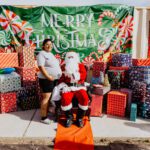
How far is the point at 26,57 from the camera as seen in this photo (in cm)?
606

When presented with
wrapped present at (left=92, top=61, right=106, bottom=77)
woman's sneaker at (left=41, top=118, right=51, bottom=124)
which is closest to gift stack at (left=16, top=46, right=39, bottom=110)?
woman's sneaker at (left=41, top=118, right=51, bottom=124)

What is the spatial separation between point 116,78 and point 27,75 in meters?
2.24

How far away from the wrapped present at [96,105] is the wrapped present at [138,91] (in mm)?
749

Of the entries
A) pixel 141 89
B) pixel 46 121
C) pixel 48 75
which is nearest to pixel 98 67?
pixel 141 89

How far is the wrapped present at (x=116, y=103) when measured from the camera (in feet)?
17.2

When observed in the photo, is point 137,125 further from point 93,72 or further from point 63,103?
point 93,72

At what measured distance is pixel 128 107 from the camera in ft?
17.7

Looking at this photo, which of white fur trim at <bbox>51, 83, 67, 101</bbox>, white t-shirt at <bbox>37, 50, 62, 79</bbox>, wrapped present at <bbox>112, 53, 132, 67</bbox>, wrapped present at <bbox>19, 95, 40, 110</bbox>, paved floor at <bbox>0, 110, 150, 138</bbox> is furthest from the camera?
wrapped present at <bbox>112, 53, 132, 67</bbox>

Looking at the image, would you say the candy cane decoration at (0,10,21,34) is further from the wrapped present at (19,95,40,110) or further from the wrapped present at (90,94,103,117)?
the wrapped present at (90,94,103,117)

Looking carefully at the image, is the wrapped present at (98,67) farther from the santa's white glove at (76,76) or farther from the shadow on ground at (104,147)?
the shadow on ground at (104,147)

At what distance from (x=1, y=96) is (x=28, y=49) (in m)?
1.37

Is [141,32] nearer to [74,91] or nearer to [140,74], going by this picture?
[140,74]

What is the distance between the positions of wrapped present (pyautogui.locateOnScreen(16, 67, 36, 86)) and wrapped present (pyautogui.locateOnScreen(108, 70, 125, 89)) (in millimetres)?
1941

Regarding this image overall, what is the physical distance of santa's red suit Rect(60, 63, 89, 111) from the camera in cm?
472
